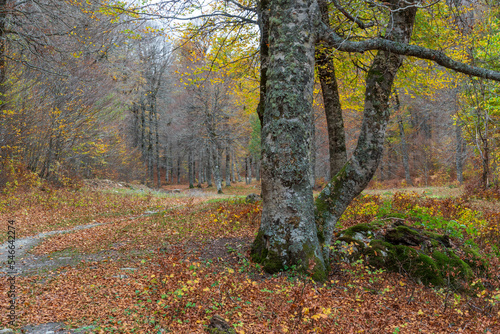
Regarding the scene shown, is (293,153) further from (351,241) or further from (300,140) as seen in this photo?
(351,241)

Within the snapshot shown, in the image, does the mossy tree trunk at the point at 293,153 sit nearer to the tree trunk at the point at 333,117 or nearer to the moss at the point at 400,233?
the moss at the point at 400,233

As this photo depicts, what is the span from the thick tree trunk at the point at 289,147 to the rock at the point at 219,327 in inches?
65.8

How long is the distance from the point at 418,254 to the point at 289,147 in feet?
10.0

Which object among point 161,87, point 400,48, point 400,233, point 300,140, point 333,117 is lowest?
point 400,233

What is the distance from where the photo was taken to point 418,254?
17.1 feet

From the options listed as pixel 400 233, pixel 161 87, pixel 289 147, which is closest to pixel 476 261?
pixel 400 233

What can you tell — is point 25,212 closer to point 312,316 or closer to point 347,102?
point 312,316

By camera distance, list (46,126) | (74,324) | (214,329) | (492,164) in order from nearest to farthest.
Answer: (214,329) → (74,324) → (492,164) → (46,126)

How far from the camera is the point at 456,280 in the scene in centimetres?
488

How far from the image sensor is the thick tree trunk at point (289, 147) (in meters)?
4.46

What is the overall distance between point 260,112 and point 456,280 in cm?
570

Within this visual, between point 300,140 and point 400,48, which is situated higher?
point 400,48

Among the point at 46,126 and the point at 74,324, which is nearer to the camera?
the point at 74,324

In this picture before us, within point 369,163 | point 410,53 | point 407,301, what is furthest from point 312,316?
point 410,53
